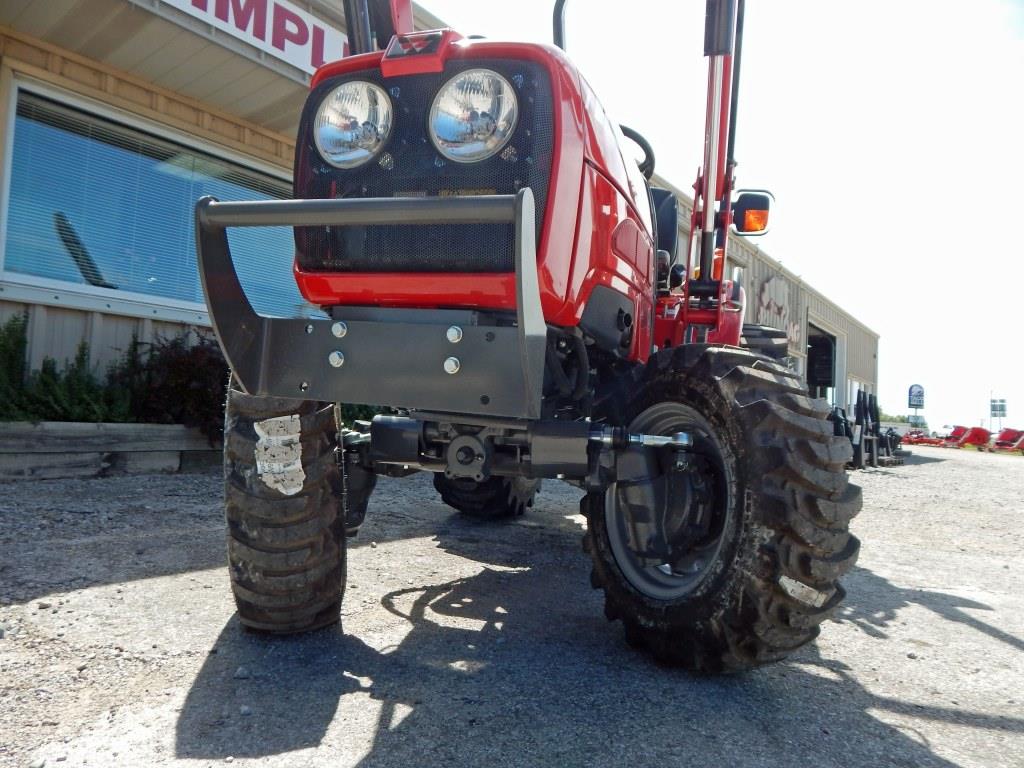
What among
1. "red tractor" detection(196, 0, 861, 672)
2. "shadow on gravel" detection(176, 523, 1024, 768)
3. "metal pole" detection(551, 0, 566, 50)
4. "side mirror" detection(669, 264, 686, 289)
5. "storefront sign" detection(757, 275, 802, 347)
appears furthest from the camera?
"storefront sign" detection(757, 275, 802, 347)

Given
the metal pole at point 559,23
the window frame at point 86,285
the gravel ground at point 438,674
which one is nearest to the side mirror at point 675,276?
the metal pole at point 559,23

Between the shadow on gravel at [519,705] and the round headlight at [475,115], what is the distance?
1.47m

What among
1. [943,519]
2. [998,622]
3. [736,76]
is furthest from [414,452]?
[943,519]

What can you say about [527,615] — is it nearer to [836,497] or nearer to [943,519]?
[836,497]

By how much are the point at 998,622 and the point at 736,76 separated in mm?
2513

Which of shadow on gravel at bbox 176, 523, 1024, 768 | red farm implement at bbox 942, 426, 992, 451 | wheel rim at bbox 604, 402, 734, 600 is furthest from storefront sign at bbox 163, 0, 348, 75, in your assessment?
red farm implement at bbox 942, 426, 992, 451

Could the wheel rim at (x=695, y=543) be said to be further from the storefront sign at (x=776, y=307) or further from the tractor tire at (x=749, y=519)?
the storefront sign at (x=776, y=307)

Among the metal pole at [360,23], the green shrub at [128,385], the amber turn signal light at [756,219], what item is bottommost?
the green shrub at [128,385]

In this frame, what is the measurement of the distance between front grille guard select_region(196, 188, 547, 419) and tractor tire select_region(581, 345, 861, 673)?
0.59 meters

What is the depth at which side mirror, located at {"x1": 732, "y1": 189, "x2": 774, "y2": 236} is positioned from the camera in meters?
3.38

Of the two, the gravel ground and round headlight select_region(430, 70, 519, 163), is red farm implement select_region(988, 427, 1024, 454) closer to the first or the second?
the gravel ground

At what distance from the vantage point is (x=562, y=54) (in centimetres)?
218

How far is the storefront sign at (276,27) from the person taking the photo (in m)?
6.00

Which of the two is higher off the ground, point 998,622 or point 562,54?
point 562,54
